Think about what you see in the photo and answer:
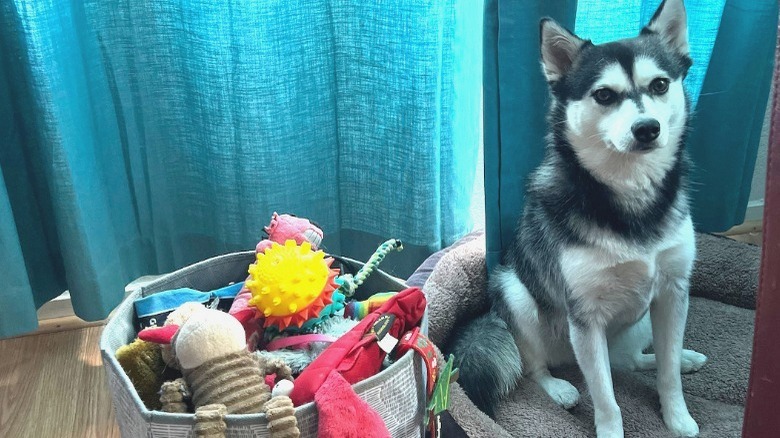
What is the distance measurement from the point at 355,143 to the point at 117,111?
1.77 feet

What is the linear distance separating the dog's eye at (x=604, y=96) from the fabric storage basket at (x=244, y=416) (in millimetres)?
447

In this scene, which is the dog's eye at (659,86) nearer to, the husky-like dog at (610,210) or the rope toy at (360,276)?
the husky-like dog at (610,210)

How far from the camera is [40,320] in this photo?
5.98 ft

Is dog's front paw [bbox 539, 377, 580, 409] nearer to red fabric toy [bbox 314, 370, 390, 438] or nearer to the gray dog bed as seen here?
the gray dog bed

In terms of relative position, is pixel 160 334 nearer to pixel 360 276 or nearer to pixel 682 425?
pixel 360 276

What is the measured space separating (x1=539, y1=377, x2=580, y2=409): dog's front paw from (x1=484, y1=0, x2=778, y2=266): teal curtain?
29 cm

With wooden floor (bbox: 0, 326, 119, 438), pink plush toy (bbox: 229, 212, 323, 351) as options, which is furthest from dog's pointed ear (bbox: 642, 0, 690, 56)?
wooden floor (bbox: 0, 326, 119, 438)

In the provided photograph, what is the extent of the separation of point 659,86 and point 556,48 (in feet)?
0.62

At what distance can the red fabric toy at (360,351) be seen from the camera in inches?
39.7

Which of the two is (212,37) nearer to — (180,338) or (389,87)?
(389,87)

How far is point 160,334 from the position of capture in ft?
3.54

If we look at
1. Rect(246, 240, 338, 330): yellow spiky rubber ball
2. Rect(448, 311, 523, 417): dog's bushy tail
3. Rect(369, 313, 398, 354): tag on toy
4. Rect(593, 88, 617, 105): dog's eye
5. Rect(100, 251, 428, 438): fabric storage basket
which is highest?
Rect(593, 88, 617, 105): dog's eye

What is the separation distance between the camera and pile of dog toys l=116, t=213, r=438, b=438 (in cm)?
96

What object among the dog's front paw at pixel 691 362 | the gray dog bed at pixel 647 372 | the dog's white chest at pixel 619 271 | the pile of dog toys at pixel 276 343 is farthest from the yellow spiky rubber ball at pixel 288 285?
the dog's front paw at pixel 691 362
